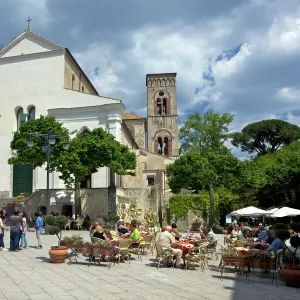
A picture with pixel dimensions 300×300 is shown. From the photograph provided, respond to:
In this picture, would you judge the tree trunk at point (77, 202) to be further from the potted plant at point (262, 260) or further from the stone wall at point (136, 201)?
the potted plant at point (262, 260)

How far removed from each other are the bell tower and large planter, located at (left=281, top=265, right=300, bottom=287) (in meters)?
55.3

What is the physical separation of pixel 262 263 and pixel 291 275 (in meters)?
1.23

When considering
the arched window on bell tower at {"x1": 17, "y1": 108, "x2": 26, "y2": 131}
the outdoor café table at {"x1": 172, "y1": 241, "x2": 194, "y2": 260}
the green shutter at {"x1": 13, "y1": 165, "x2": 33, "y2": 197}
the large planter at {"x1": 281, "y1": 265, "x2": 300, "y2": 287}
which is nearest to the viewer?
the large planter at {"x1": 281, "y1": 265, "x2": 300, "y2": 287}

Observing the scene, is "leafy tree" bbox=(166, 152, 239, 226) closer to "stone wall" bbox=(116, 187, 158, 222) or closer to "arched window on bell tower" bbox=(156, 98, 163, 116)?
"stone wall" bbox=(116, 187, 158, 222)

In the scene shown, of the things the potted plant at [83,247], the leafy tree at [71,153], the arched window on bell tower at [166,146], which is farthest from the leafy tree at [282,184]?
the arched window on bell tower at [166,146]

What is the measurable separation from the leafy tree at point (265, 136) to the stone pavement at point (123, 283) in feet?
197

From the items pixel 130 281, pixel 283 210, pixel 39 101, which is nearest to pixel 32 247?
pixel 130 281

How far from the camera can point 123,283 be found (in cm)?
948

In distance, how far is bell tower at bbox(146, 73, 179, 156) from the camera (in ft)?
217

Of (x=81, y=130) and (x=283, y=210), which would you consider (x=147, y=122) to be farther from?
(x=283, y=210)

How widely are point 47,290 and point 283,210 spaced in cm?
1918

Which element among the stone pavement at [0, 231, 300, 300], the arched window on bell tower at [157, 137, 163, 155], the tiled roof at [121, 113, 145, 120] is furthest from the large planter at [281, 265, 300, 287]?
the arched window on bell tower at [157, 137, 163, 155]

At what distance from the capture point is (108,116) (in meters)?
34.0

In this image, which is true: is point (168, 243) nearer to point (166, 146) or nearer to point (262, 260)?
point (262, 260)
